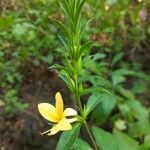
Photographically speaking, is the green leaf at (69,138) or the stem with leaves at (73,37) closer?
the stem with leaves at (73,37)

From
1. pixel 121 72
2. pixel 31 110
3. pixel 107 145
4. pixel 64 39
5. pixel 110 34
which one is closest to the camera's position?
pixel 64 39

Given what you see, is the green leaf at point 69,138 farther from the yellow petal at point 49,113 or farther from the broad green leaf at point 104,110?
the broad green leaf at point 104,110

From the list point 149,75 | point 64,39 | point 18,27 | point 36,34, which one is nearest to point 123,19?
point 149,75

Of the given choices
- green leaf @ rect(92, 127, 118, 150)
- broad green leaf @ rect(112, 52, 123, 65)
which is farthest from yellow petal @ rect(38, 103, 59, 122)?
broad green leaf @ rect(112, 52, 123, 65)

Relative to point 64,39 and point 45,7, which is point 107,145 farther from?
point 45,7

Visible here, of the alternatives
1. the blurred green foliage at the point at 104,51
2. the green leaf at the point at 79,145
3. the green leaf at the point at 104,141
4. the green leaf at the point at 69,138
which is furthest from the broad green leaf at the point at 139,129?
the green leaf at the point at 69,138

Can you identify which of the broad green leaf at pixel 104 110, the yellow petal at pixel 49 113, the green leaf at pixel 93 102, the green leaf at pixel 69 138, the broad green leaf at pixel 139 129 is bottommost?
the broad green leaf at pixel 139 129

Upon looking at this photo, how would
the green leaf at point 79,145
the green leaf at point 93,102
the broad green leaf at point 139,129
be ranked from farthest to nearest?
the broad green leaf at point 139,129
the green leaf at point 79,145
the green leaf at point 93,102

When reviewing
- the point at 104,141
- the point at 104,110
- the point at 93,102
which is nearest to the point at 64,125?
the point at 93,102
